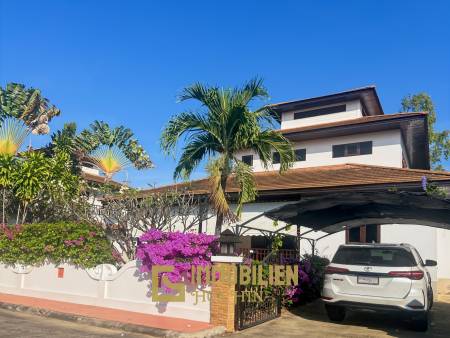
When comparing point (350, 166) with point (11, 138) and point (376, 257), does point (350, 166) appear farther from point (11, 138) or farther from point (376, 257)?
point (11, 138)

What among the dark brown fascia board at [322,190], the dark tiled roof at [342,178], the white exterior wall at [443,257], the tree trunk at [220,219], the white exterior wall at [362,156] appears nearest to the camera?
the tree trunk at [220,219]

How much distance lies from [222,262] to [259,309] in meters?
1.56

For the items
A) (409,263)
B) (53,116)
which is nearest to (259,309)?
(409,263)

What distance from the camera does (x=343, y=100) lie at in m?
24.8

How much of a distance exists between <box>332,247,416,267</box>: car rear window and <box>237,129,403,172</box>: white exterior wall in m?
10.9

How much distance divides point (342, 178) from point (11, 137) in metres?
13.0

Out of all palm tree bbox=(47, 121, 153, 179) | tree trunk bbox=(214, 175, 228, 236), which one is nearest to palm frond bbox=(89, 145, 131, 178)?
palm tree bbox=(47, 121, 153, 179)

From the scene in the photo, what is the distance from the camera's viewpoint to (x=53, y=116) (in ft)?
96.4

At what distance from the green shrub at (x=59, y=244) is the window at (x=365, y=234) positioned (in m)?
10.2

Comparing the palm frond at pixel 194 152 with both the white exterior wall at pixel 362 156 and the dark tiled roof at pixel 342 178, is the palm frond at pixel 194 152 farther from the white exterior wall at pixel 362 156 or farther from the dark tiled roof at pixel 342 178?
the white exterior wall at pixel 362 156

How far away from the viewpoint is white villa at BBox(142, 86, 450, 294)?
616 inches

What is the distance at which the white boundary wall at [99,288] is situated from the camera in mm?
9266

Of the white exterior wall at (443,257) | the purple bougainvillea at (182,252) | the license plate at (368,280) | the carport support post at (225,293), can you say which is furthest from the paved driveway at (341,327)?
the white exterior wall at (443,257)

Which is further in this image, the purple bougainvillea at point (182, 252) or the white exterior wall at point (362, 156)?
the white exterior wall at point (362, 156)
